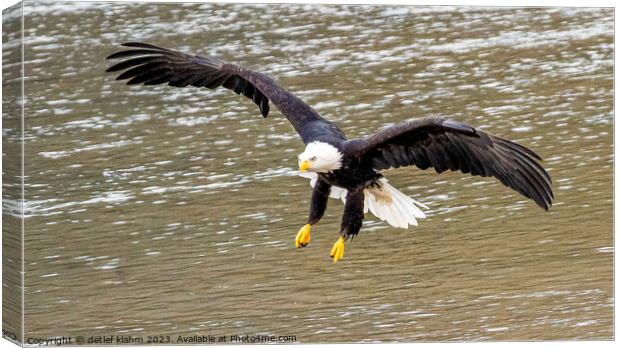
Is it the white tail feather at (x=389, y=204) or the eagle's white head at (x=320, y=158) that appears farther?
the white tail feather at (x=389, y=204)

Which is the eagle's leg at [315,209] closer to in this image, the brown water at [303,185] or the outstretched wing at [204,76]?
the brown water at [303,185]

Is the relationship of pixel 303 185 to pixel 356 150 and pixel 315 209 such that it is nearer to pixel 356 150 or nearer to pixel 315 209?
pixel 315 209

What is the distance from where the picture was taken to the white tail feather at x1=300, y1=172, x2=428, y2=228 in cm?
981

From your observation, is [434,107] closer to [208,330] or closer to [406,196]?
[406,196]

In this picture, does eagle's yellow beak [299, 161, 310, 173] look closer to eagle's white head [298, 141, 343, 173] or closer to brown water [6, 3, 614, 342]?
eagle's white head [298, 141, 343, 173]

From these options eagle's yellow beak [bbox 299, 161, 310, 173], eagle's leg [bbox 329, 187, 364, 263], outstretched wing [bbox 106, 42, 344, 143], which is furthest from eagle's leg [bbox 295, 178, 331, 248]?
eagle's yellow beak [bbox 299, 161, 310, 173]

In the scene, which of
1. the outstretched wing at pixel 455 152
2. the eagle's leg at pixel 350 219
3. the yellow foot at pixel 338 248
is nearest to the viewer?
the outstretched wing at pixel 455 152

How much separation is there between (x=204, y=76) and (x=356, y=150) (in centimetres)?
103

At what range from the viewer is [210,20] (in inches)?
392

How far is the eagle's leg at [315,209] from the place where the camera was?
984cm

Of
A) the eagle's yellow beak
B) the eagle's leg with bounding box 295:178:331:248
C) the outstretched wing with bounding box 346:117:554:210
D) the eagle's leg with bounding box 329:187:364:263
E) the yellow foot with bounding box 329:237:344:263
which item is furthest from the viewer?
the yellow foot with bounding box 329:237:344:263

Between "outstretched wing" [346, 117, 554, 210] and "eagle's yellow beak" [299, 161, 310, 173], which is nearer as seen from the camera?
"outstretched wing" [346, 117, 554, 210]

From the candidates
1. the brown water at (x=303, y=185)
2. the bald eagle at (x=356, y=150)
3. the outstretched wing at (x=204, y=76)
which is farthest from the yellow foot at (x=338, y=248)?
the outstretched wing at (x=204, y=76)

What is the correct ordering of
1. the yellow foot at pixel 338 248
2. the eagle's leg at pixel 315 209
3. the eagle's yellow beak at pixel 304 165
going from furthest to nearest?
the yellow foot at pixel 338 248, the eagle's leg at pixel 315 209, the eagle's yellow beak at pixel 304 165
